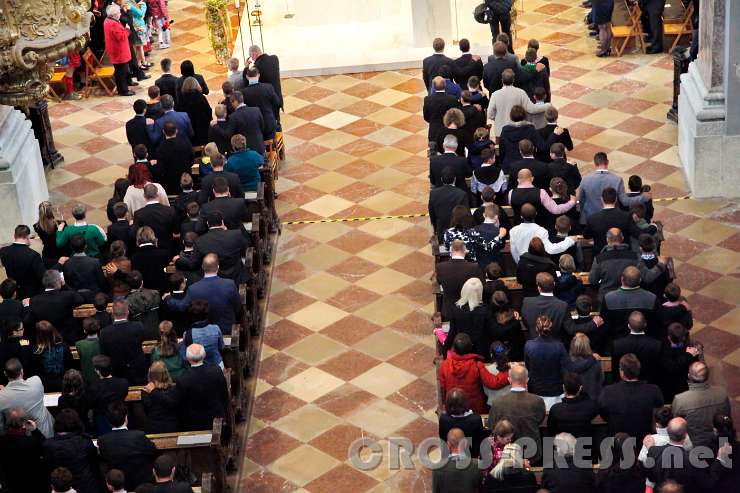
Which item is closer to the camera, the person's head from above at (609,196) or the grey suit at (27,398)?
the grey suit at (27,398)

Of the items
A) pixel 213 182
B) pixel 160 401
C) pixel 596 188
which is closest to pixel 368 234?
pixel 213 182

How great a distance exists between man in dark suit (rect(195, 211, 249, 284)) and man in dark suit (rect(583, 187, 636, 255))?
334cm

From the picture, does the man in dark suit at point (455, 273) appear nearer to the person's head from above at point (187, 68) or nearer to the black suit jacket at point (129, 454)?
the black suit jacket at point (129, 454)

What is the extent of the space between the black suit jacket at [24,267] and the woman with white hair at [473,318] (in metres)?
4.13

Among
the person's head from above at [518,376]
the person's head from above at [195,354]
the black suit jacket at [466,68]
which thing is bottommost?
the person's head from above at [518,376]

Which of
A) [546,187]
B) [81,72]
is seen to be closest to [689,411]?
[546,187]

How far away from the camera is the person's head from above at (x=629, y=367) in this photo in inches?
393

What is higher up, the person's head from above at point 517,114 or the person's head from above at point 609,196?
the person's head from above at point 517,114

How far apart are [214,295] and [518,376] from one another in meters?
3.15

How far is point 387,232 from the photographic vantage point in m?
15.6

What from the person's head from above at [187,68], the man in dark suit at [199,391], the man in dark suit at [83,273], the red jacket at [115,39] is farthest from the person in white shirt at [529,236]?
the red jacket at [115,39]

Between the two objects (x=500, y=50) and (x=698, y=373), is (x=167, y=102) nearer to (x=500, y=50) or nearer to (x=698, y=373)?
(x=500, y=50)

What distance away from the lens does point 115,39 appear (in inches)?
774

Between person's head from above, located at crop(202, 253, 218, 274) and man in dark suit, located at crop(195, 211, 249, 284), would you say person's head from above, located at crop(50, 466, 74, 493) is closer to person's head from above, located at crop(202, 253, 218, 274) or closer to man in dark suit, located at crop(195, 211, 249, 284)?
person's head from above, located at crop(202, 253, 218, 274)
